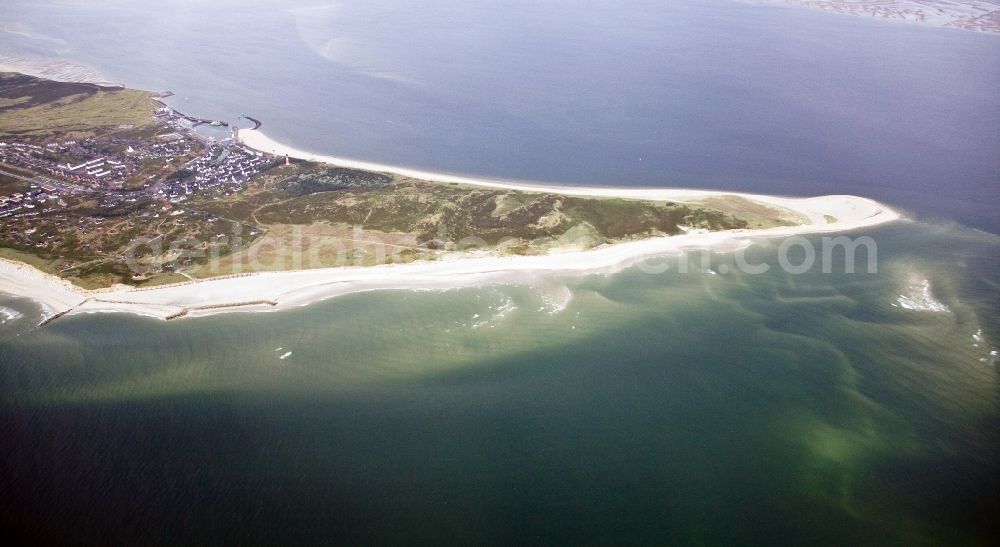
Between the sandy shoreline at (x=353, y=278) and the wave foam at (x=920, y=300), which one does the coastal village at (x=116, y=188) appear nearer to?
the sandy shoreline at (x=353, y=278)

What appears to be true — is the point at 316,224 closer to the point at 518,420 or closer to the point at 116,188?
the point at 116,188

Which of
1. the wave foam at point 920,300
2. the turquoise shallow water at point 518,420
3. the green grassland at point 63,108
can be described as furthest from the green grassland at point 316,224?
the green grassland at point 63,108

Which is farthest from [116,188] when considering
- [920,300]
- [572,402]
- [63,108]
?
[920,300]

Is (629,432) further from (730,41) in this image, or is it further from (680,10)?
(680,10)

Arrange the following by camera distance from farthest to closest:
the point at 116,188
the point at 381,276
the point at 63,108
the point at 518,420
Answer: the point at 63,108
the point at 116,188
the point at 381,276
the point at 518,420

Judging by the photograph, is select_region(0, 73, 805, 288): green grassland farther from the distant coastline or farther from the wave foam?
the wave foam

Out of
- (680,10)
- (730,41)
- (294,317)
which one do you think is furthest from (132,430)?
(680,10)
